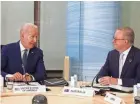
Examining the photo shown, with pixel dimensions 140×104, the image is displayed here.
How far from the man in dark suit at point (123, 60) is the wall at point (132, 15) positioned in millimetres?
1598

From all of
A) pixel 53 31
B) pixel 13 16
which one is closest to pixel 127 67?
pixel 53 31

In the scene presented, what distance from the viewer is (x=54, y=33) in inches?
177

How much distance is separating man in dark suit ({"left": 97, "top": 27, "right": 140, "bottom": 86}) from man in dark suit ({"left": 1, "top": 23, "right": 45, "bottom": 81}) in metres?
0.73

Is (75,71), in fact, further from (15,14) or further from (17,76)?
(17,76)

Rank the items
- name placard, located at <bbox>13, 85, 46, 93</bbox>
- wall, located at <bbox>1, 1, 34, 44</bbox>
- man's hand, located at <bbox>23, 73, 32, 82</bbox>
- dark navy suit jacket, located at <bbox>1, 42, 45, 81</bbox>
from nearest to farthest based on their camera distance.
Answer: name placard, located at <bbox>13, 85, 46, 93</bbox> < man's hand, located at <bbox>23, 73, 32, 82</bbox> < dark navy suit jacket, located at <bbox>1, 42, 45, 81</bbox> < wall, located at <bbox>1, 1, 34, 44</bbox>

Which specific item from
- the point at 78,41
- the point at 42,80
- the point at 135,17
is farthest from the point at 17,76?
the point at 135,17

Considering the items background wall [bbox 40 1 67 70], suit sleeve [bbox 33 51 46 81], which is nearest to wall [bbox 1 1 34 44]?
background wall [bbox 40 1 67 70]

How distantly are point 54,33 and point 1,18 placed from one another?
0.88m

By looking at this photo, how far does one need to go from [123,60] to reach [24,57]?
109cm

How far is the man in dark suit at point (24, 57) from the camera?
2.97 m

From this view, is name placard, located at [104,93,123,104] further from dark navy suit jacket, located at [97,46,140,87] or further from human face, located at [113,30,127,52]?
human face, located at [113,30,127,52]

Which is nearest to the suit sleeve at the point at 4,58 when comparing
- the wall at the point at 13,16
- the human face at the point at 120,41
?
the human face at the point at 120,41

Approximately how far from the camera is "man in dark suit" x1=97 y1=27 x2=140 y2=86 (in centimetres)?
289

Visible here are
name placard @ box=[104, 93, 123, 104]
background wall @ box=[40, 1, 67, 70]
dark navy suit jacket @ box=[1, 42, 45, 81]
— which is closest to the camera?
name placard @ box=[104, 93, 123, 104]
